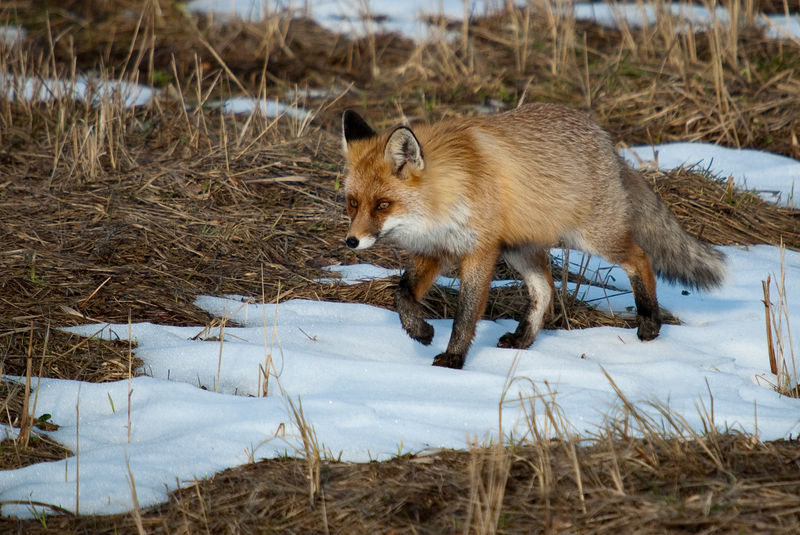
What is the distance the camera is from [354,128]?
176 inches

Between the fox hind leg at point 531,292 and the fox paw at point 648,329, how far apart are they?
1.71ft

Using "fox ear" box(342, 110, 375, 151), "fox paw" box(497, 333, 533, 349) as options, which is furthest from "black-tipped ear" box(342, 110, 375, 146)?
"fox paw" box(497, 333, 533, 349)

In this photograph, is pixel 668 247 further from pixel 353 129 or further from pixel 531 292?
pixel 353 129

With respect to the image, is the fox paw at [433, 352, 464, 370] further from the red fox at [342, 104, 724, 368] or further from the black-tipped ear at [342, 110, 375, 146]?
the black-tipped ear at [342, 110, 375, 146]

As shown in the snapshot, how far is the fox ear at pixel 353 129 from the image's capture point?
4445 millimetres

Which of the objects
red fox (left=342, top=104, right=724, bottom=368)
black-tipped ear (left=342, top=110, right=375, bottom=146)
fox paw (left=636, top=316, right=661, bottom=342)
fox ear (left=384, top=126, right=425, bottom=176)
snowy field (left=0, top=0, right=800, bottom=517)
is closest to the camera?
snowy field (left=0, top=0, right=800, bottom=517)

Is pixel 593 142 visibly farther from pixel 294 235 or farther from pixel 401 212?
pixel 294 235

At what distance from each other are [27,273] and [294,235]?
171 cm

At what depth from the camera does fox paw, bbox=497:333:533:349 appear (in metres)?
4.62

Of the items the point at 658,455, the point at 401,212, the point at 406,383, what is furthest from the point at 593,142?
the point at 658,455

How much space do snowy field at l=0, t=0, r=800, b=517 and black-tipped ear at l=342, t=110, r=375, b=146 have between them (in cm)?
99

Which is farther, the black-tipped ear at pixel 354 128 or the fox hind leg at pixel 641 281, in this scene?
the fox hind leg at pixel 641 281

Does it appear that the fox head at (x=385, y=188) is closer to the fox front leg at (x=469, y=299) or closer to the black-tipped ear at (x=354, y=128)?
the black-tipped ear at (x=354, y=128)

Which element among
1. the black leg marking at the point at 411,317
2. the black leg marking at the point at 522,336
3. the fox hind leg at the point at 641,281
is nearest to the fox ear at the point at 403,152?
the black leg marking at the point at 411,317
